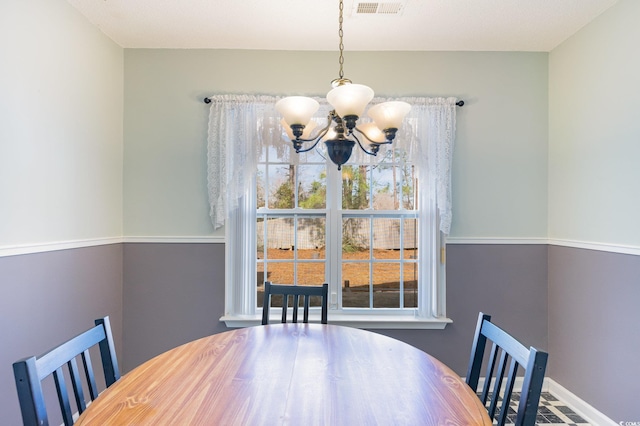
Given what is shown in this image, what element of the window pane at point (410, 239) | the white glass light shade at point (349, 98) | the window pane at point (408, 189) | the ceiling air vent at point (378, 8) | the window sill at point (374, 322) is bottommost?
the window sill at point (374, 322)

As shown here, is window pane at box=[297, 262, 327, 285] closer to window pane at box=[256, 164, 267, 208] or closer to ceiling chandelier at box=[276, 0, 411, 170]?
window pane at box=[256, 164, 267, 208]

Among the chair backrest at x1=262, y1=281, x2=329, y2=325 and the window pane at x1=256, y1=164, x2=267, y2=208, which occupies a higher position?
the window pane at x1=256, y1=164, x2=267, y2=208

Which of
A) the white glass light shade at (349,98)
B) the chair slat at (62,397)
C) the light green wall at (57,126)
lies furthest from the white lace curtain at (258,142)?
the chair slat at (62,397)

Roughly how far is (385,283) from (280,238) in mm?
936

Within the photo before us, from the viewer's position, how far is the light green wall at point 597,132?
7.03 feet

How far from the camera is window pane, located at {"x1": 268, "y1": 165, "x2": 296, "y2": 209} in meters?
2.92

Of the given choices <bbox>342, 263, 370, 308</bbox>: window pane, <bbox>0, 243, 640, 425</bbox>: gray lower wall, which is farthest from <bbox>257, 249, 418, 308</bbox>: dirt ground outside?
<bbox>0, 243, 640, 425</bbox>: gray lower wall

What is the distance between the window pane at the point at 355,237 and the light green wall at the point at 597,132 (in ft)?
4.73

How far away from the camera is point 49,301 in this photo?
208 cm

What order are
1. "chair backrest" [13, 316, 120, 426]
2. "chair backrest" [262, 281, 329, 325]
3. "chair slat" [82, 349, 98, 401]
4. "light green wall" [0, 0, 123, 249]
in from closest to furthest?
"chair backrest" [13, 316, 120, 426] < "chair slat" [82, 349, 98, 401] < "light green wall" [0, 0, 123, 249] < "chair backrest" [262, 281, 329, 325]

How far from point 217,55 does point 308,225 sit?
4.98ft

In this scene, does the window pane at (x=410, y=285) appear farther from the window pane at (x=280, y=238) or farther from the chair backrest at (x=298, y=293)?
the chair backrest at (x=298, y=293)

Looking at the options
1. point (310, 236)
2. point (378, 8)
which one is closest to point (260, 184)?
point (310, 236)

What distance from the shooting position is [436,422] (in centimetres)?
99
